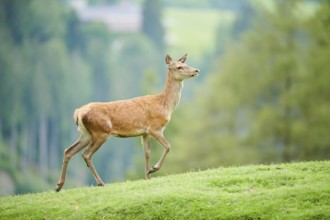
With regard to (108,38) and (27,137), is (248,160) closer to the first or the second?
(27,137)

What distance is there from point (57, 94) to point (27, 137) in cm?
1264

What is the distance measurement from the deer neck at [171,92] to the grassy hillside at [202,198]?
1847mm

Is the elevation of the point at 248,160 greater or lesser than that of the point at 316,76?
lesser

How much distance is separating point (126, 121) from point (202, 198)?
127 inches

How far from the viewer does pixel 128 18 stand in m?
182

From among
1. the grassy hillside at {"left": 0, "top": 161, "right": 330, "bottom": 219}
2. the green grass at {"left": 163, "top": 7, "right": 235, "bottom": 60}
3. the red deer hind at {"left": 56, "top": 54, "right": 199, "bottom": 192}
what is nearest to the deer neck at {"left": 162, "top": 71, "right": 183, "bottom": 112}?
the red deer hind at {"left": 56, "top": 54, "right": 199, "bottom": 192}

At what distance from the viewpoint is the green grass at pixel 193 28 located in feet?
555

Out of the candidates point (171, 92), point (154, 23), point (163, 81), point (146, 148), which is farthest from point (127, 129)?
point (154, 23)

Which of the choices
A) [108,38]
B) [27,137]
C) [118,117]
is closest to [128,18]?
[108,38]

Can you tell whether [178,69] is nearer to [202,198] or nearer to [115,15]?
[202,198]

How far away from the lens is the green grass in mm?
169125

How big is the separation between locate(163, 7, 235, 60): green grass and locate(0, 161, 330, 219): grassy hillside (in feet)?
469

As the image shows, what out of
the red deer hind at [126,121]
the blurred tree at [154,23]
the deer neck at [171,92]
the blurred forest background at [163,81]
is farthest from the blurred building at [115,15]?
the red deer hind at [126,121]

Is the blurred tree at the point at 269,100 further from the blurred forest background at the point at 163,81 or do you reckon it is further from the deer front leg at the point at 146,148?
the deer front leg at the point at 146,148
